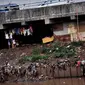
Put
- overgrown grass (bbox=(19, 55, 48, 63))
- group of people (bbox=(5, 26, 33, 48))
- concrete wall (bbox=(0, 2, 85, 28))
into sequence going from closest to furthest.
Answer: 1. overgrown grass (bbox=(19, 55, 48, 63))
2. concrete wall (bbox=(0, 2, 85, 28))
3. group of people (bbox=(5, 26, 33, 48))

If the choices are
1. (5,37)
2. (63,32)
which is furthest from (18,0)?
(63,32)

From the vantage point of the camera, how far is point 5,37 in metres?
17.8

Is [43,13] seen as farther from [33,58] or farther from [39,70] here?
[39,70]

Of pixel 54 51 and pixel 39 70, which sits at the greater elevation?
pixel 54 51

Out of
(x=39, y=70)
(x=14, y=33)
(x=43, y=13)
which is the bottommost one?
(x=39, y=70)

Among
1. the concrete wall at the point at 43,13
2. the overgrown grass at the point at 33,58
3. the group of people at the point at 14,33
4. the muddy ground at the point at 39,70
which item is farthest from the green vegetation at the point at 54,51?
the concrete wall at the point at 43,13

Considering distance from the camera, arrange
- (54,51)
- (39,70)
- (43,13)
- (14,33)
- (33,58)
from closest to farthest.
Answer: (39,70) < (33,58) < (54,51) < (43,13) < (14,33)

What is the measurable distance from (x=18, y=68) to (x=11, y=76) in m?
0.42

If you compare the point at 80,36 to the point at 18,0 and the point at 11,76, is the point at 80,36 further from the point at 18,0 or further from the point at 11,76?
the point at 18,0

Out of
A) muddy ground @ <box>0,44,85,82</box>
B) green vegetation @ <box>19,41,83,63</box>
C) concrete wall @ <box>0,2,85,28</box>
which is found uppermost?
concrete wall @ <box>0,2,85,28</box>

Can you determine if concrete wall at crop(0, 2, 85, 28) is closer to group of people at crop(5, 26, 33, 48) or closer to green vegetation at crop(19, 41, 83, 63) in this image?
group of people at crop(5, 26, 33, 48)

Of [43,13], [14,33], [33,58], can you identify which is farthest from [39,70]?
[14,33]

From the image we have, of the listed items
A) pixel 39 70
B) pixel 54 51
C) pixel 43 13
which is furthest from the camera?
pixel 43 13

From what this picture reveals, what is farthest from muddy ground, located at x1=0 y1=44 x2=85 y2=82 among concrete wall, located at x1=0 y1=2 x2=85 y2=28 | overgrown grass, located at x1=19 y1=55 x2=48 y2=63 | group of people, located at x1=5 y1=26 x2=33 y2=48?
group of people, located at x1=5 y1=26 x2=33 y2=48
